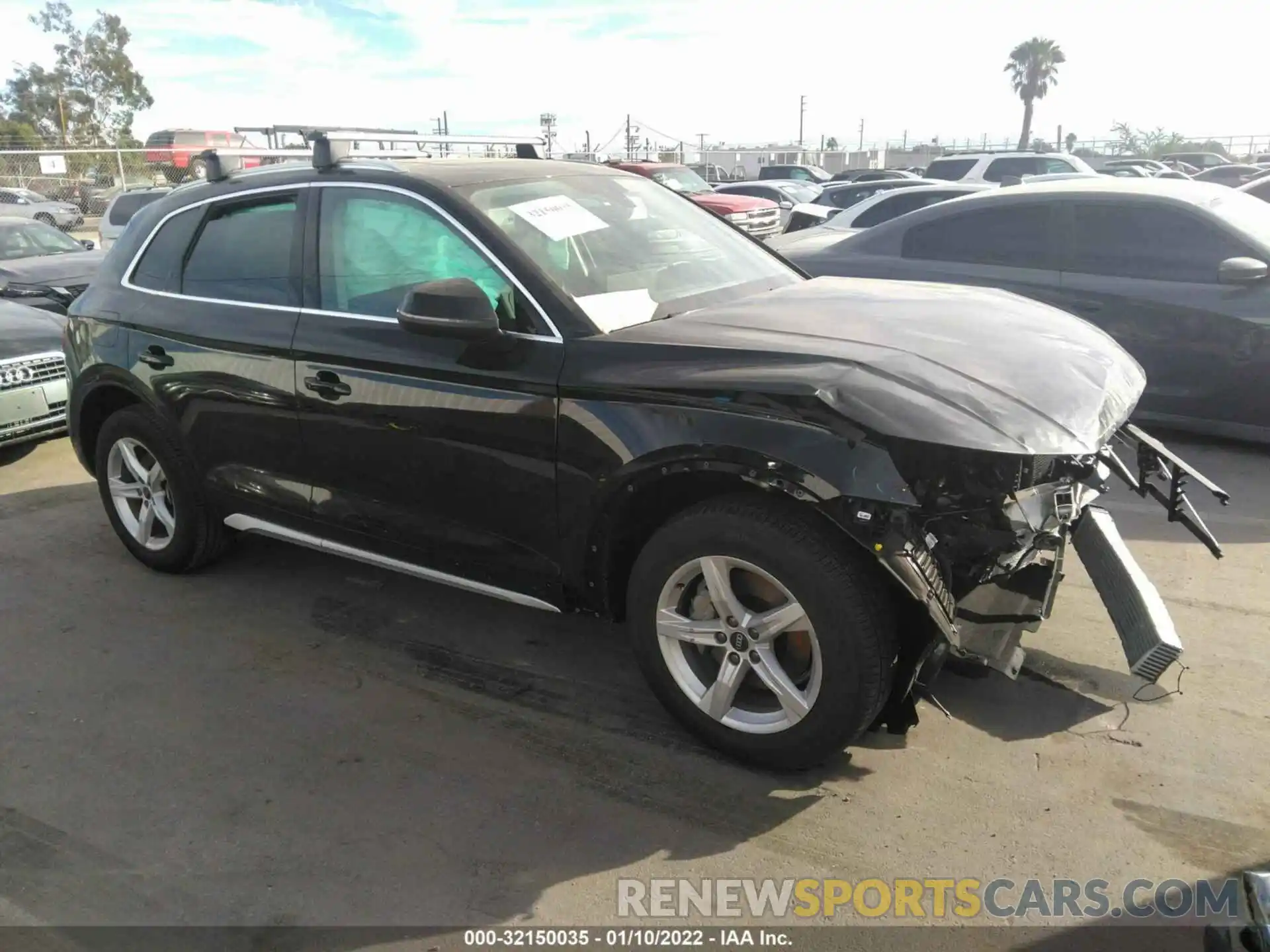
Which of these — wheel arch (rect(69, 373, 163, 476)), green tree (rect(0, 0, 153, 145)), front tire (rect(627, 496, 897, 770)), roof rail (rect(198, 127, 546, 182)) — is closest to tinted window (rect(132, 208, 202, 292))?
roof rail (rect(198, 127, 546, 182))

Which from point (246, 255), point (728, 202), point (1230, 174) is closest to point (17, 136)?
point (728, 202)

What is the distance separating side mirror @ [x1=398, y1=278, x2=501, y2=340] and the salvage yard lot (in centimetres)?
138

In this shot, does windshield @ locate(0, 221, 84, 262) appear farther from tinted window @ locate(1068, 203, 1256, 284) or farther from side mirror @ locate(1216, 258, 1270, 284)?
side mirror @ locate(1216, 258, 1270, 284)

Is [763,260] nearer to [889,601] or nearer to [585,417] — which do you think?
[585,417]

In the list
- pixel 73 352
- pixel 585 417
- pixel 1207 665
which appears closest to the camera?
pixel 585 417

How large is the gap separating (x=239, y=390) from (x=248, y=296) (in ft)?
1.32

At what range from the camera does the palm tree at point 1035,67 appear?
2542 inches

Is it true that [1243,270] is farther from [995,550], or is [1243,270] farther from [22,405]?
[22,405]

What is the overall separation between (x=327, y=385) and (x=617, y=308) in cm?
123

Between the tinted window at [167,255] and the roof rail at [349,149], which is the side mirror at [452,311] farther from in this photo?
the tinted window at [167,255]

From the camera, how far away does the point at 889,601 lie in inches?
111

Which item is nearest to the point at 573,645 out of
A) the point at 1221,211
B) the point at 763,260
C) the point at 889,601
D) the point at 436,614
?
the point at 436,614

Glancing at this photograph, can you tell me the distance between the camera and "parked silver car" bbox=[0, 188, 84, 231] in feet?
79.7

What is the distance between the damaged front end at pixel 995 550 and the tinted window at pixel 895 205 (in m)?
7.67
